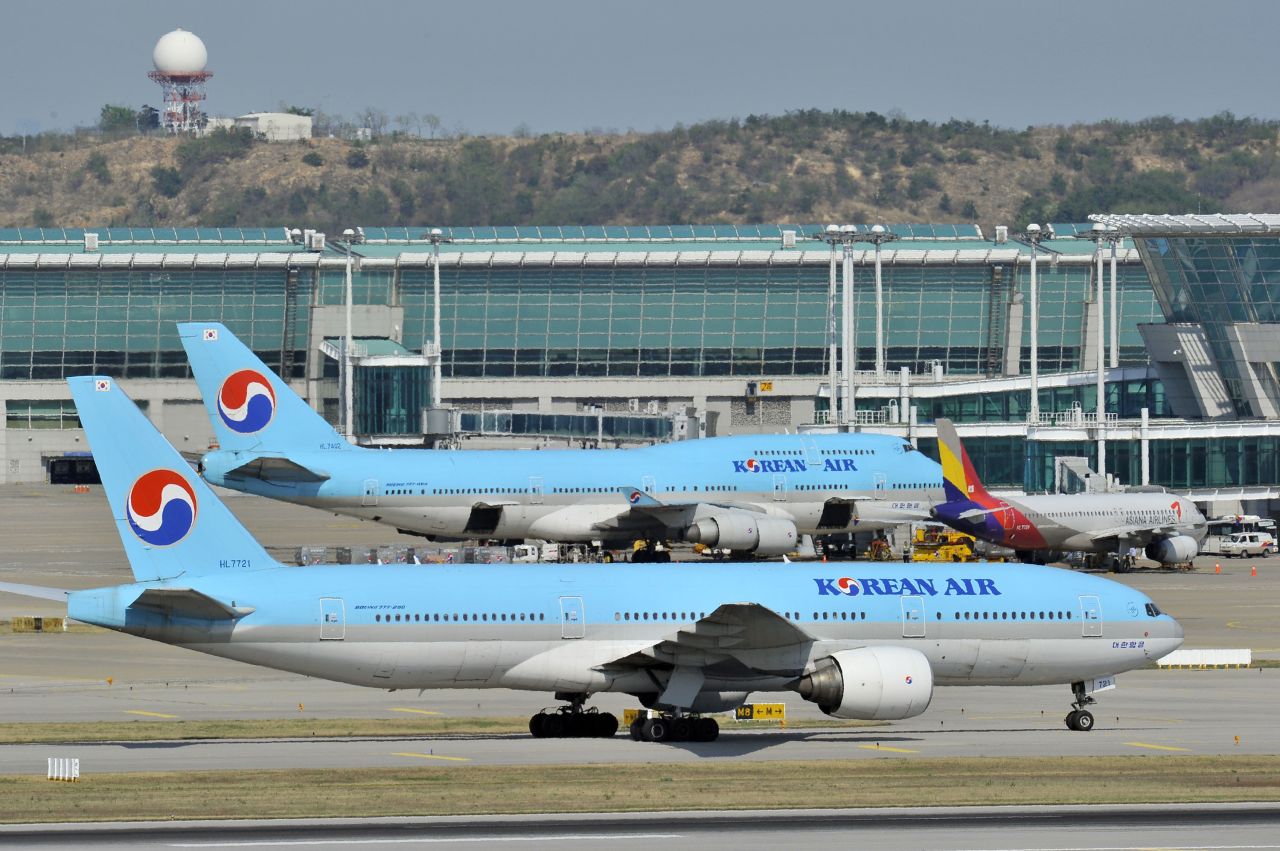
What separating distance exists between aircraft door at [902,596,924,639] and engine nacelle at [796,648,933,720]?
7.06 feet

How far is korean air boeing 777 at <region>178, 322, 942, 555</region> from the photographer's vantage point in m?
79.6

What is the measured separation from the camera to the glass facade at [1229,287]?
110062mm

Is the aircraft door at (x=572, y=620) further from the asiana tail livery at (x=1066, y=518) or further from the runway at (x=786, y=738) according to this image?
the asiana tail livery at (x=1066, y=518)

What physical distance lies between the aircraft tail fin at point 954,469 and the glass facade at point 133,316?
89662 millimetres

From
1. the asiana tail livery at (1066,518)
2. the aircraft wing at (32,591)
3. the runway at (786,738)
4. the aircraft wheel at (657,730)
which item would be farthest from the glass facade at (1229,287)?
the aircraft wing at (32,591)

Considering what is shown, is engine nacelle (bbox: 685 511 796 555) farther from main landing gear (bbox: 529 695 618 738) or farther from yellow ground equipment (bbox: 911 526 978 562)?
main landing gear (bbox: 529 695 618 738)

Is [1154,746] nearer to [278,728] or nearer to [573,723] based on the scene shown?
[573,723]

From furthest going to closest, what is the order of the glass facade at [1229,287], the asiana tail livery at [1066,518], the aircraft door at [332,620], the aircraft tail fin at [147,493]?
1. the glass facade at [1229,287]
2. the asiana tail livery at [1066,518]
3. the aircraft door at [332,620]
4. the aircraft tail fin at [147,493]

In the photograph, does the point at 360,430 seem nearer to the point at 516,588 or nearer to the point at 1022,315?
the point at 1022,315

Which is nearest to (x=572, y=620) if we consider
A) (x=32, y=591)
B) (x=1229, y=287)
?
(x=32, y=591)

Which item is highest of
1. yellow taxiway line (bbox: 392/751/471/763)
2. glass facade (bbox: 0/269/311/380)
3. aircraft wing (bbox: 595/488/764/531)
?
glass facade (bbox: 0/269/311/380)

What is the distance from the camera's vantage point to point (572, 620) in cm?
4469

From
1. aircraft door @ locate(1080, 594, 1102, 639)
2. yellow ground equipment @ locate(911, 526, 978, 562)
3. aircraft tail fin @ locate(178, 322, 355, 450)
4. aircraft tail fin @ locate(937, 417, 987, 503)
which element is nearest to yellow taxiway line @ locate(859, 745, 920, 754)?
aircraft door @ locate(1080, 594, 1102, 639)

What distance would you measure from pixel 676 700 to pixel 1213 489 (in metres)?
66.7
